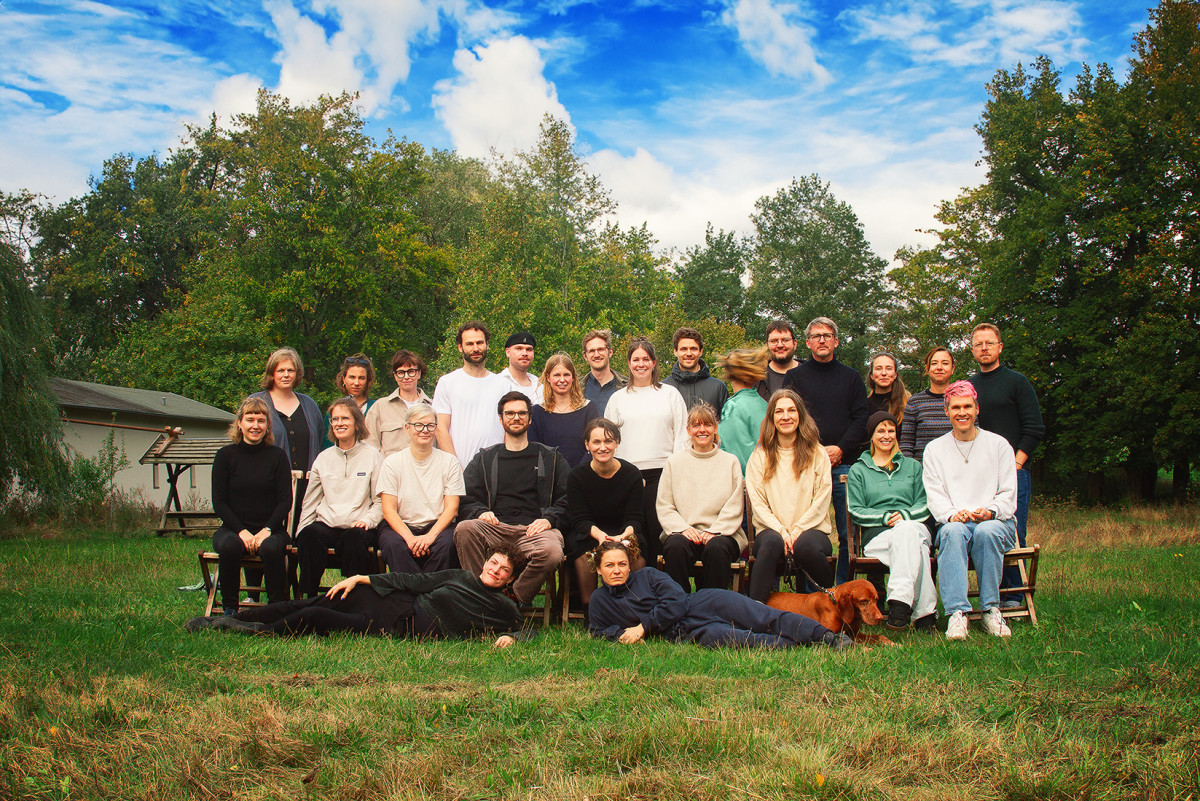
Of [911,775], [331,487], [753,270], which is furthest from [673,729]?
[753,270]

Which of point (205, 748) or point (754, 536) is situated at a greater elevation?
point (754, 536)

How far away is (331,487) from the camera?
21.0 feet

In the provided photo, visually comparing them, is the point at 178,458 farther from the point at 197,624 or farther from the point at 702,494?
the point at 702,494

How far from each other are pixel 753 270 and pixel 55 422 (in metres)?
37.0

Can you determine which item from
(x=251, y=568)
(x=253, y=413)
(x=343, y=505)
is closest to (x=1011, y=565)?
(x=343, y=505)

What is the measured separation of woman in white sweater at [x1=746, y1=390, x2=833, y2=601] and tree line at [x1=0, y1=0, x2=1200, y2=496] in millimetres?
10821

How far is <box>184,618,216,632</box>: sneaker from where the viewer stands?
5.55 metres

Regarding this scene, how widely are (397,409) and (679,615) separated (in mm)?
3261

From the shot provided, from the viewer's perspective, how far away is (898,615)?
5.50 m

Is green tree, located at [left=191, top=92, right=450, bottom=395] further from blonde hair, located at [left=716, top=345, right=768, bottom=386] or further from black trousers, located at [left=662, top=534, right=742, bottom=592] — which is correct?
black trousers, located at [left=662, top=534, right=742, bottom=592]

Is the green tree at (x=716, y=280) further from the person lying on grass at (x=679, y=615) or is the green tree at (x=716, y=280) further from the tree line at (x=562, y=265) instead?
the person lying on grass at (x=679, y=615)

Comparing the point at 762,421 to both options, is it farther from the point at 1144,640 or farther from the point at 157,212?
the point at 157,212

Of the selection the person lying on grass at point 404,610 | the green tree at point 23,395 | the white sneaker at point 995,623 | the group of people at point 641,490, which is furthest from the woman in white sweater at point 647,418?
the green tree at point 23,395

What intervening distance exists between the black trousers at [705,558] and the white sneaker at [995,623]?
5.32 feet
